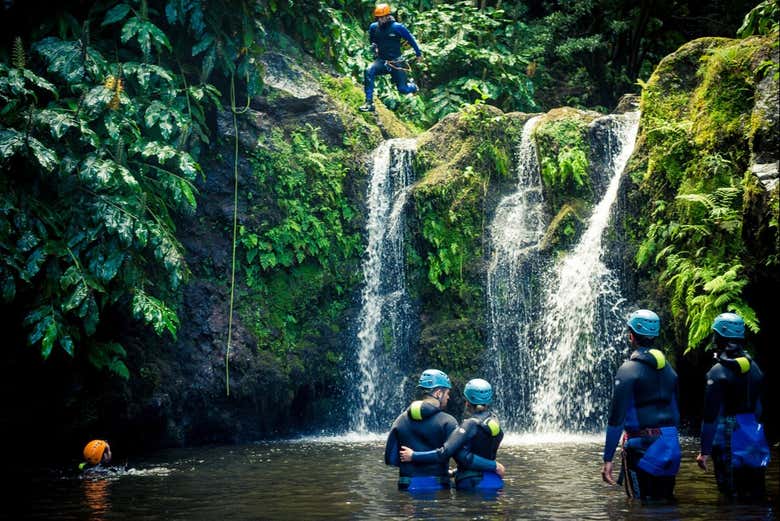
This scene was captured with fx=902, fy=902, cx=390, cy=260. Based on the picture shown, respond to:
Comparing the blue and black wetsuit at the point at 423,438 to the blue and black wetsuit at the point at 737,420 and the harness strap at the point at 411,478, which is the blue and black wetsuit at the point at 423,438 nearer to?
the harness strap at the point at 411,478

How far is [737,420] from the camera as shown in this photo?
24.8ft

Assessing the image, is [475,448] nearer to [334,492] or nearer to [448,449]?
[448,449]

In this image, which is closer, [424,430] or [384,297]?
[424,430]

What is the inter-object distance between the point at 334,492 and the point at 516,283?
24.9 feet

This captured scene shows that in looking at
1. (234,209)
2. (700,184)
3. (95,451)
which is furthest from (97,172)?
(700,184)

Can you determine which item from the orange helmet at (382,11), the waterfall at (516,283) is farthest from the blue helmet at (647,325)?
the orange helmet at (382,11)

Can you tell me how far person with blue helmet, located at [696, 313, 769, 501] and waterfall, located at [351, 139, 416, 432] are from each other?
875 centimetres

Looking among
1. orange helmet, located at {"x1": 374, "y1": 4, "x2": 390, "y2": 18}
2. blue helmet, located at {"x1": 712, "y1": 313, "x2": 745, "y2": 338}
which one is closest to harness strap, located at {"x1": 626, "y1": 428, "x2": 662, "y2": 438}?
blue helmet, located at {"x1": 712, "y1": 313, "x2": 745, "y2": 338}

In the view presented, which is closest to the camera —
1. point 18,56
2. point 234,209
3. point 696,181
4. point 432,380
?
point 432,380

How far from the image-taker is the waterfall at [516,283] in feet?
50.8

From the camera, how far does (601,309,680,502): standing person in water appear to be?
7.09 meters

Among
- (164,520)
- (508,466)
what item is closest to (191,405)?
(508,466)

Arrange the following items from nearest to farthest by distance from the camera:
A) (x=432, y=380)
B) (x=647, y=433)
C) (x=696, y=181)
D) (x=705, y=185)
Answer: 1. (x=647, y=433)
2. (x=432, y=380)
3. (x=705, y=185)
4. (x=696, y=181)

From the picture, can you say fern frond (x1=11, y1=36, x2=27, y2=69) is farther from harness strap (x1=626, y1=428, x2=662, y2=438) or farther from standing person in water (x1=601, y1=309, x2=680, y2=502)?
harness strap (x1=626, y1=428, x2=662, y2=438)
